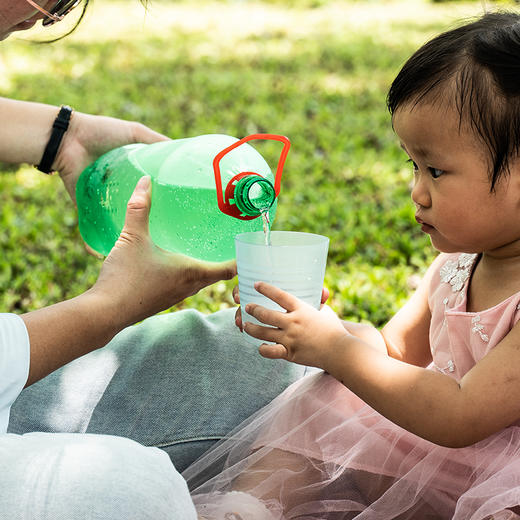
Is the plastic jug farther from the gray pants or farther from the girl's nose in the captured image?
the girl's nose

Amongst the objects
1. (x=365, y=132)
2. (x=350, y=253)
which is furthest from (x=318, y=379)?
(x=365, y=132)

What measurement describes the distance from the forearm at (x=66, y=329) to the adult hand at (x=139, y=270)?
0.04m

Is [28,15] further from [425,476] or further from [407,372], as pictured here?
[425,476]

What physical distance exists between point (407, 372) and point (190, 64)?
588cm

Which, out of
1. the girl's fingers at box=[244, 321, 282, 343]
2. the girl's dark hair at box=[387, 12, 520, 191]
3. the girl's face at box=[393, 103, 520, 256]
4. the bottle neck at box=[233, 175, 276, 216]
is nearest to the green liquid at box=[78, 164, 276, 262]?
the bottle neck at box=[233, 175, 276, 216]

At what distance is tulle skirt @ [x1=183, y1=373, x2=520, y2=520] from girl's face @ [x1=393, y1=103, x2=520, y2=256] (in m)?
0.44

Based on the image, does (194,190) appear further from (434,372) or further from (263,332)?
(434,372)

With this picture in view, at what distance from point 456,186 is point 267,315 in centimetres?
50

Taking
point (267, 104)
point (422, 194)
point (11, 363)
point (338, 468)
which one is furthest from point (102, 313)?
point (267, 104)

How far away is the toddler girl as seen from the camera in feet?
5.04

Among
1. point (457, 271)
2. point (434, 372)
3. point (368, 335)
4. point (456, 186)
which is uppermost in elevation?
point (456, 186)

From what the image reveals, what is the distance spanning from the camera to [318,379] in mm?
1934

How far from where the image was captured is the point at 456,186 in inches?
63.1

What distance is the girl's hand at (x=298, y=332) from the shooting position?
165cm
